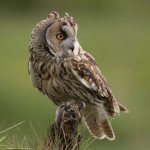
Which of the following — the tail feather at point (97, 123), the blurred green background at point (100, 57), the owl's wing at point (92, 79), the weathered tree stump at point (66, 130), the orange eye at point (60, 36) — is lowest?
the weathered tree stump at point (66, 130)

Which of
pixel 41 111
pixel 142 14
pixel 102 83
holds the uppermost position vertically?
pixel 142 14

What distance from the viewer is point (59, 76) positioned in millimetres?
11164

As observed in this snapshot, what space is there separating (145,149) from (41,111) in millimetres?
1970

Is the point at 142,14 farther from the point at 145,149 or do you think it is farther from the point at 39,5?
the point at 145,149

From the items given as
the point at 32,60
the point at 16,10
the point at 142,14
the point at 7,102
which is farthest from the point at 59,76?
the point at 142,14

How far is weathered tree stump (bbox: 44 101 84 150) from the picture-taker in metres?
8.77

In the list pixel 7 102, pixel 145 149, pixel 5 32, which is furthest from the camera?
pixel 5 32

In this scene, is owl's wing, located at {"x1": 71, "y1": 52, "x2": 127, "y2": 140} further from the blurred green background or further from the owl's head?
the blurred green background

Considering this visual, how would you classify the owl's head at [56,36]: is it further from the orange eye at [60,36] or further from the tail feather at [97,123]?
the tail feather at [97,123]

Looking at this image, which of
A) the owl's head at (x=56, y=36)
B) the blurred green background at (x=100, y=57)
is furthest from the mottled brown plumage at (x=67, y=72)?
the blurred green background at (x=100, y=57)

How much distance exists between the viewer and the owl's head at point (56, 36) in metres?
10.7

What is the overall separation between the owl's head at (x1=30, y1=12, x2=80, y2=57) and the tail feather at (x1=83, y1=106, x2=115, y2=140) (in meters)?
0.55

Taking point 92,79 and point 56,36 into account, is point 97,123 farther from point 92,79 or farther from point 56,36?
point 56,36

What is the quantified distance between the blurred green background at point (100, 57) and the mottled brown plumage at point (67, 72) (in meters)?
2.82
